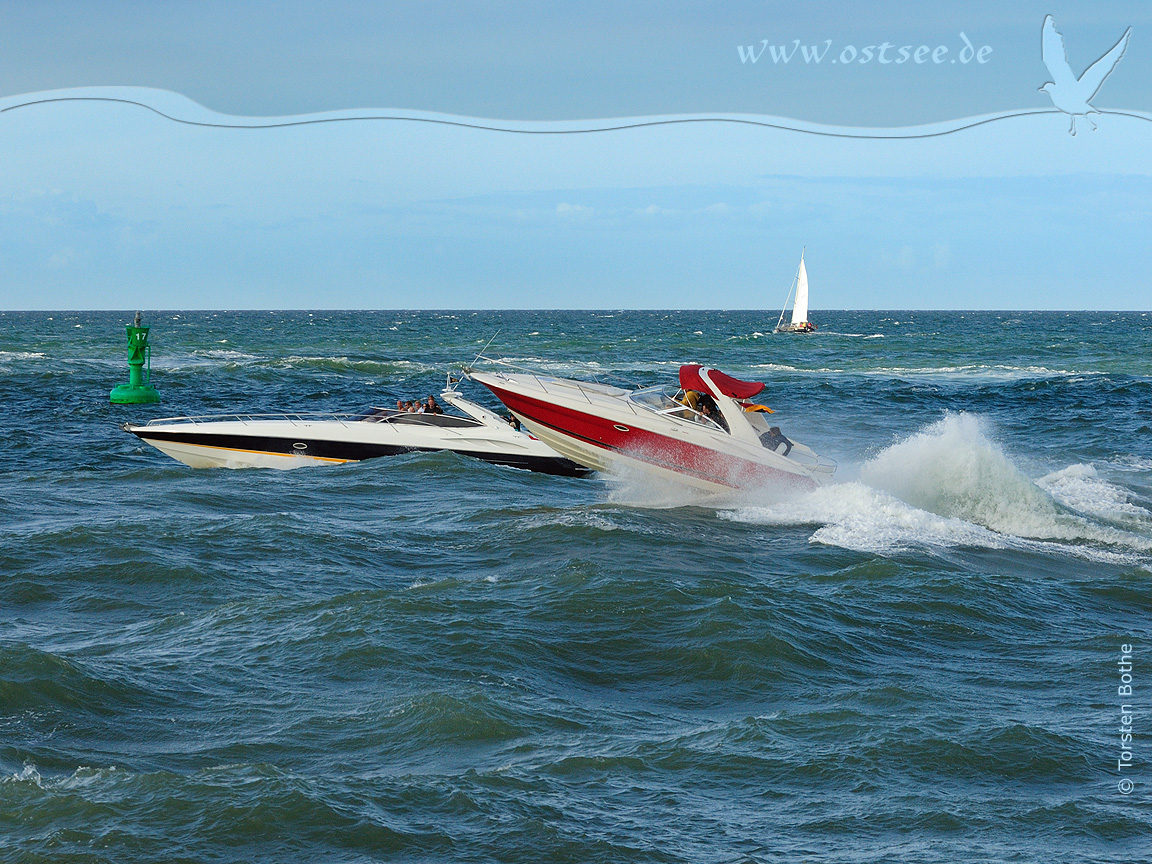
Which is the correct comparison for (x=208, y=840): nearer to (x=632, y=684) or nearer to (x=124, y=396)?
(x=632, y=684)

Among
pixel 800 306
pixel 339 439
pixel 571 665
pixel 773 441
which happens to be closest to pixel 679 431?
pixel 773 441

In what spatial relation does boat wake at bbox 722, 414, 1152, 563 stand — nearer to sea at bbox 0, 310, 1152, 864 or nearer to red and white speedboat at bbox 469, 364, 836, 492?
sea at bbox 0, 310, 1152, 864

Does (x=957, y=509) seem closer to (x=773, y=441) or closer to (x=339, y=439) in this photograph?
(x=773, y=441)

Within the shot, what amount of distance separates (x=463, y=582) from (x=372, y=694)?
351 centimetres

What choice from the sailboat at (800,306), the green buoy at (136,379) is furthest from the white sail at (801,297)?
the green buoy at (136,379)

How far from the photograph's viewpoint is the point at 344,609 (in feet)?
35.6

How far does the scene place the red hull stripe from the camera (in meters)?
17.5

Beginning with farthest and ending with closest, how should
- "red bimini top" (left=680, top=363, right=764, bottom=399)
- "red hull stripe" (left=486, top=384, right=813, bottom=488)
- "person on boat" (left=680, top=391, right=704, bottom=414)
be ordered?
"person on boat" (left=680, top=391, right=704, bottom=414) → "red hull stripe" (left=486, top=384, right=813, bottom=488) → "red bimini top" (left=680, top=363, right=764, bottom=399)

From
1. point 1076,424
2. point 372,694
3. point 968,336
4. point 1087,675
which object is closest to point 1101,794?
point 1087,675

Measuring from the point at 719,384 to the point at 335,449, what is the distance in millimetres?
8257

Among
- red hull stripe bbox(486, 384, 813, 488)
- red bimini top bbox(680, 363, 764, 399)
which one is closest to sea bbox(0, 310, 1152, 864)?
red hull stripe bbox(486, 384, 813, 488)

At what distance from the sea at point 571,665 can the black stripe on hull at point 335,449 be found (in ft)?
1.79

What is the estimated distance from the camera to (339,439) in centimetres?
2130

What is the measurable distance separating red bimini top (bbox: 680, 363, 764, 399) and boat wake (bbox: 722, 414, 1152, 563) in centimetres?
185
